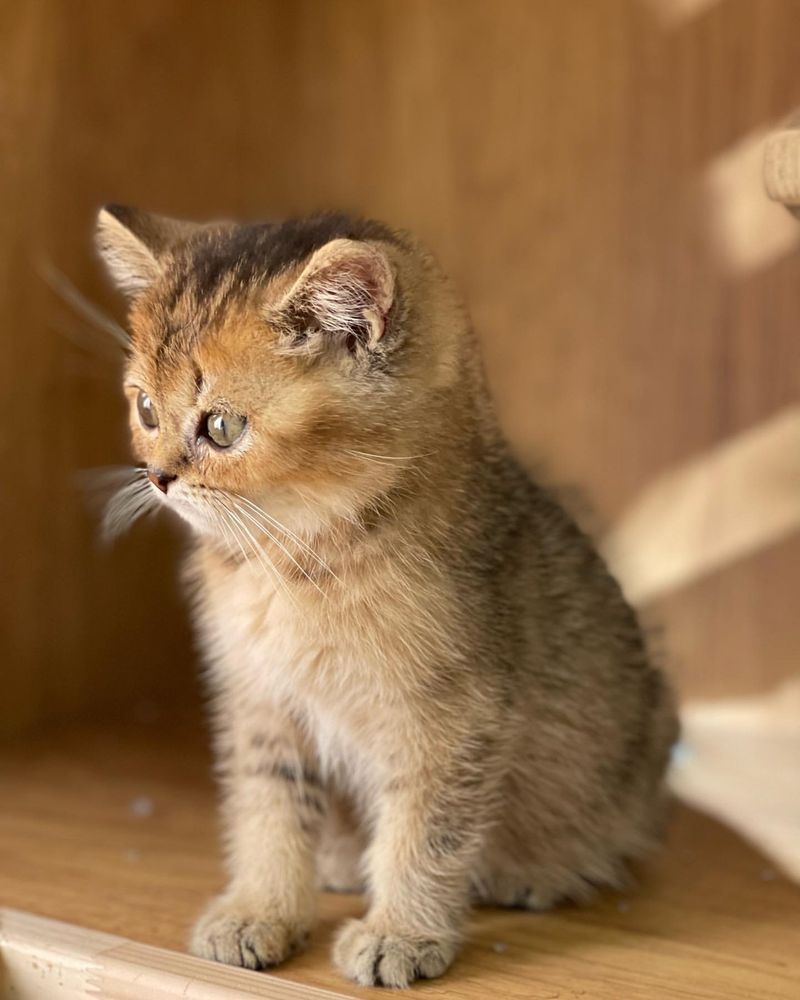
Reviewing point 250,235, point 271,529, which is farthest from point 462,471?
point 250,235

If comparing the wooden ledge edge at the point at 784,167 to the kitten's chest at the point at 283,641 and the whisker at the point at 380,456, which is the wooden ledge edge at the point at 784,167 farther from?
the kitten's chest at the point at 283,641

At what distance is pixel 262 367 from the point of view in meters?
0.92

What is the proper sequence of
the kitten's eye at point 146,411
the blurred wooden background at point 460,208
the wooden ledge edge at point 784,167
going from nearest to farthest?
the wooden ledge edge at point 784,167
the kitten's eye at point 146,411
the blurred wooden background at point 460,208

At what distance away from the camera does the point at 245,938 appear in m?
0.97

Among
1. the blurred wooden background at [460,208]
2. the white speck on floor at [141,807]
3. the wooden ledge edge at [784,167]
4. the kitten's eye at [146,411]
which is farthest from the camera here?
the blurred wooden background at [460,208]

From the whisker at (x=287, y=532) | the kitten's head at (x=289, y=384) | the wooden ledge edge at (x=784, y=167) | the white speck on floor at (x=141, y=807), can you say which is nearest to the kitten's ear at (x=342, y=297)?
the kitten's head at (x=289, y=384)

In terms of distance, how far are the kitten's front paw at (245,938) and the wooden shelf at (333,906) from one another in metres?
0.02

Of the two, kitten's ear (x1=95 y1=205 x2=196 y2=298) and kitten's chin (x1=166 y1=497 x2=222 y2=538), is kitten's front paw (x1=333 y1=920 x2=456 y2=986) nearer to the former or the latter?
kitten's chin (x1=166 y1=497 x2=222 y2=538)

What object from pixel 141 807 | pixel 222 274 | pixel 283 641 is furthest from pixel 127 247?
pixel 141 807

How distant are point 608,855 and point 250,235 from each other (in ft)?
2.23

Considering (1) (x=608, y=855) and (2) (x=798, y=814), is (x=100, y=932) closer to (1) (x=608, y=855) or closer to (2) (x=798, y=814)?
(1) (x=608, y=855)

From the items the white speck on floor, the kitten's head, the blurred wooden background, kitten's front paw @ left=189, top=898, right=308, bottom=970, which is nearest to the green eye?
the kitten's head

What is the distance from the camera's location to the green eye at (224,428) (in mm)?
915

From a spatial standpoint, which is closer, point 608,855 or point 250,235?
point 250,235
